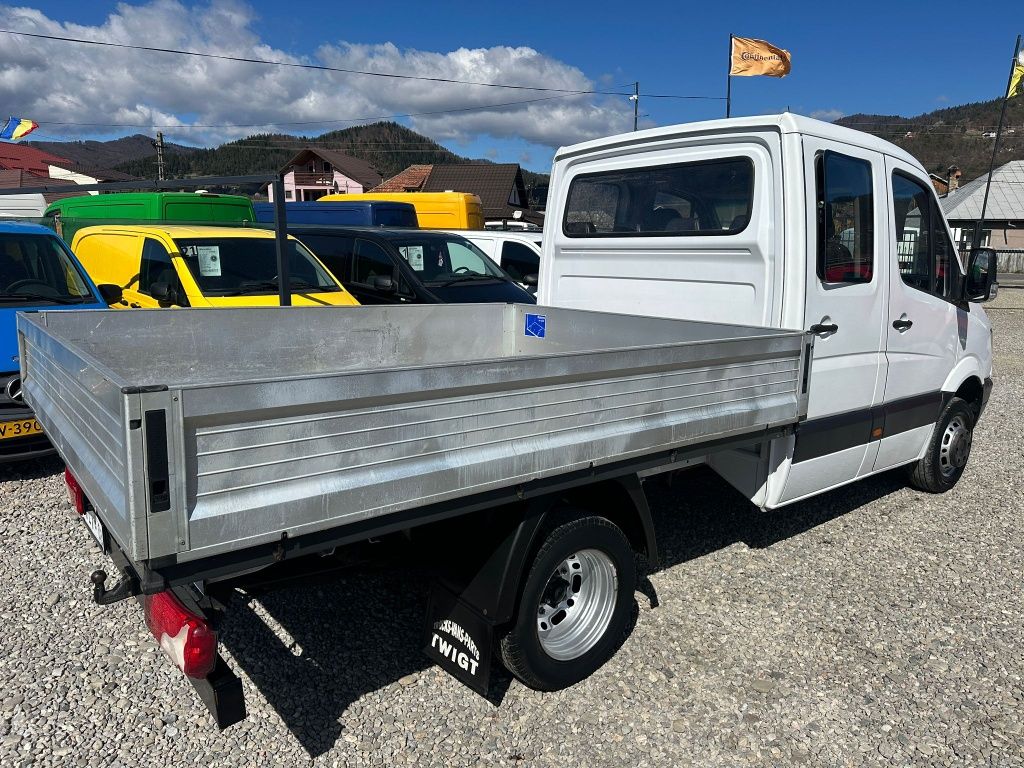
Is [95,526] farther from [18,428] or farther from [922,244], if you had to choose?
[922,244]

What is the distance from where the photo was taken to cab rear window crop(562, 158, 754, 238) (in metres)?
4.17

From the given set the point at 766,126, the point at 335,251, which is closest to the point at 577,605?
the point at 766,126

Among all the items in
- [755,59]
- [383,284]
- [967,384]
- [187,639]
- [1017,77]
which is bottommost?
[187,639]

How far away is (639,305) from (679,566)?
1.59 meters

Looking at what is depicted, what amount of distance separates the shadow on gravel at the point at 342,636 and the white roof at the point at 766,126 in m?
1.87

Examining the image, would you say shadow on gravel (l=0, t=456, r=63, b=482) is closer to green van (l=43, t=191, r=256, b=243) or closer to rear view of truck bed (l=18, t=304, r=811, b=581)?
rear view of truck bed (l=18, t=304, r=811, b=581)

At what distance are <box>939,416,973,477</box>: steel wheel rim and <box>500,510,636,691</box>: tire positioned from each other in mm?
3442

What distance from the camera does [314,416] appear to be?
6.87ft

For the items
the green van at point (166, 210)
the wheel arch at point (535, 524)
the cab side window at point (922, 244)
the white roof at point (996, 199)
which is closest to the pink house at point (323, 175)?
the white roof at point (996, 199)

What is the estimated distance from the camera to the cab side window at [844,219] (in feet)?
13.2

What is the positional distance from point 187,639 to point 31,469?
4197mm

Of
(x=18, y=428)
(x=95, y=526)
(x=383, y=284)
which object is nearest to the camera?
(x=95, y=526)

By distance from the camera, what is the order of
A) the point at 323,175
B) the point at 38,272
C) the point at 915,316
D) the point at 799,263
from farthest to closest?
1. the point at 323,175
2. the point at 38,272
3. the point at 915,316
4. the point at 799,263

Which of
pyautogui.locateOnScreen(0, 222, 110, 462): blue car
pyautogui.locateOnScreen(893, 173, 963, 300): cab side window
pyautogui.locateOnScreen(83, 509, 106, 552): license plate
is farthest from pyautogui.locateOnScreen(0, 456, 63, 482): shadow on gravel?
pyautogui.locateOnScreen(893, 173, 963, 300): cab side window
